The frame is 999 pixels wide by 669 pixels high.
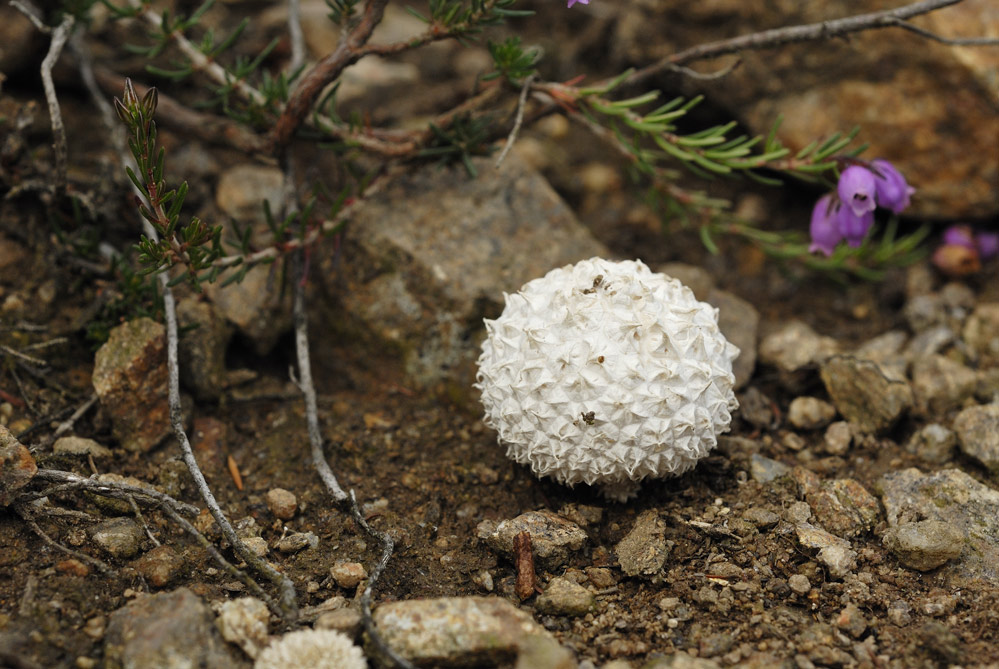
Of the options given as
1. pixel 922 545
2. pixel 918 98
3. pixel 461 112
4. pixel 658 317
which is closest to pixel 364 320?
pixel 461 112

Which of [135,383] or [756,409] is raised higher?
[756,409]

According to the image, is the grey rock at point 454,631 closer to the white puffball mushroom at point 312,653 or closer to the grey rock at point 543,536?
the white puffball mushroom at point 312,653

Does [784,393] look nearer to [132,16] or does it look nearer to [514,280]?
[514,280]

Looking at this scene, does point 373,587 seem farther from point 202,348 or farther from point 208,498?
point 202,348

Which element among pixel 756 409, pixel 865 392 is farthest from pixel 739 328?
pixel 865 392

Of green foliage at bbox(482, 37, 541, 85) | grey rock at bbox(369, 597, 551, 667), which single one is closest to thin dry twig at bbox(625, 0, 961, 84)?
green foliage at bbox(482, 37, 541, 85)

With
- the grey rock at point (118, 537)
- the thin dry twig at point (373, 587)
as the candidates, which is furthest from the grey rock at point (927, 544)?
the grey rock at point (118, 537)
